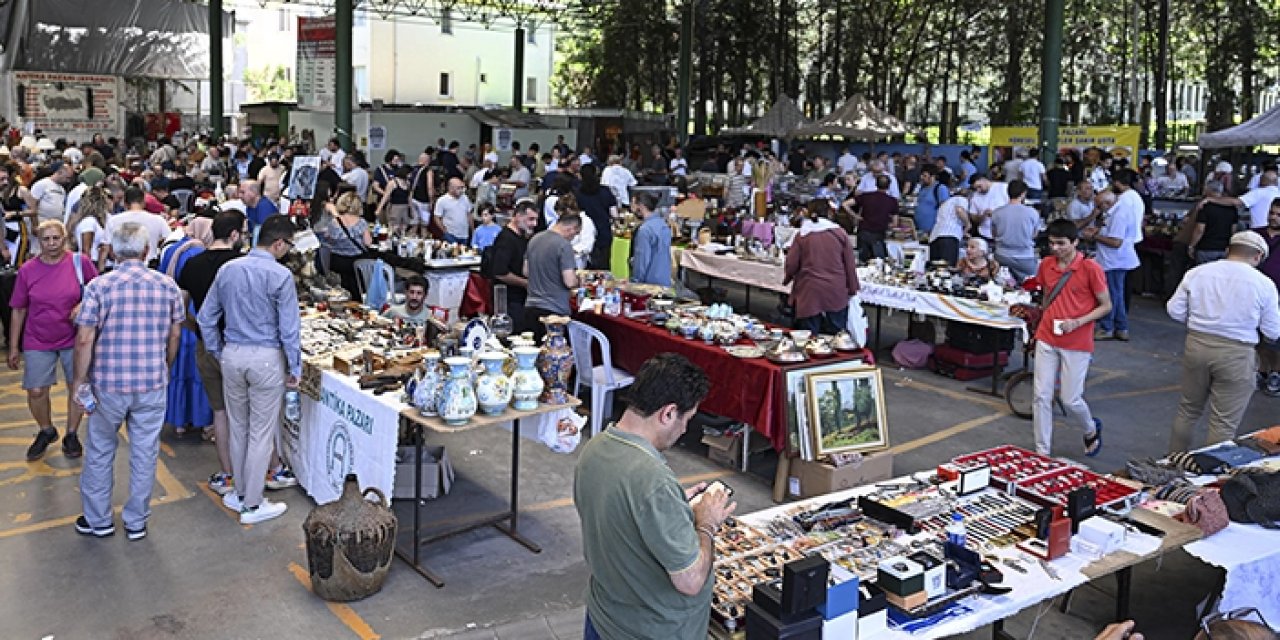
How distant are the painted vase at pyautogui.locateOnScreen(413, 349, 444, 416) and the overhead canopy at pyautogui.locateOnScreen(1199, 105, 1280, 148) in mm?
13348

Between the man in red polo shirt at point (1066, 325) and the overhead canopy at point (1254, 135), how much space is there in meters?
9.95

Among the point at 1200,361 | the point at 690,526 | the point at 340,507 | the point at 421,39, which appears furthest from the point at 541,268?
the point at 421,39

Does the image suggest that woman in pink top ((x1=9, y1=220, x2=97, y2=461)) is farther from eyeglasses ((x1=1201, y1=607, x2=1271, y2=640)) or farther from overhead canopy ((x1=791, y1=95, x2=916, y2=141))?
overhead canopy ((x1=791, y1=95, x2=916, y2=141))

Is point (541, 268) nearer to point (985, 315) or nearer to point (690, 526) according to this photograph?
point (985, 315)

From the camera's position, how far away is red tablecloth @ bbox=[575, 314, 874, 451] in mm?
6250

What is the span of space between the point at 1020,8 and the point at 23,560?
1196 inches

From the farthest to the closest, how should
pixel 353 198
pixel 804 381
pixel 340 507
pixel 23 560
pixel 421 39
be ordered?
pixel 421 39
pixel 353 198
pixel 804 381
pixel 23 560
pixel 340 507

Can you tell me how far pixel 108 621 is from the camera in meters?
4.72

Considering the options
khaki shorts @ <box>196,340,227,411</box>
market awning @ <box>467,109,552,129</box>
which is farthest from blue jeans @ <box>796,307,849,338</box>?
market awning @ <box>467,109,552,129</box>

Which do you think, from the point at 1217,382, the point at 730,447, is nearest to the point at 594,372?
the point at 730,447

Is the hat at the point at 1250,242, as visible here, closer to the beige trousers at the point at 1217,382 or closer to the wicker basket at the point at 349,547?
the beige trousers at the point at 1217,382

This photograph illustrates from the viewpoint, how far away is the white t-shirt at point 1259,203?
12.1m

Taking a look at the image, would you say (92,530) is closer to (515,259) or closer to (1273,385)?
(515,259)

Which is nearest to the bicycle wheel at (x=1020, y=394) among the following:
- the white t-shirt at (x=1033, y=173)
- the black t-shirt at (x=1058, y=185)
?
the white t-shirt at (x=1033, y=173)
